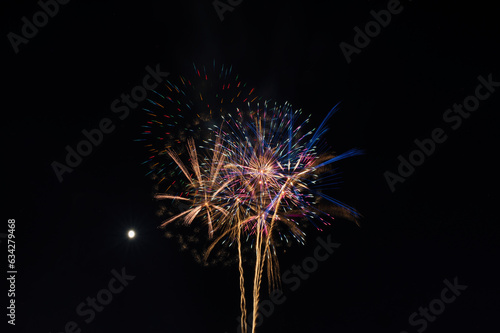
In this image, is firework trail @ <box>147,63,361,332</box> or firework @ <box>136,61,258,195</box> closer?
firework trail @ <box>147,63,361,332</box>

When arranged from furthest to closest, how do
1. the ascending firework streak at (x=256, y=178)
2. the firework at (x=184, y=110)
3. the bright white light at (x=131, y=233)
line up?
the bright white light at (x=131, y=233) < the firework at (x=184, y=110) < the ascending firework streak at (x=256, y=178)

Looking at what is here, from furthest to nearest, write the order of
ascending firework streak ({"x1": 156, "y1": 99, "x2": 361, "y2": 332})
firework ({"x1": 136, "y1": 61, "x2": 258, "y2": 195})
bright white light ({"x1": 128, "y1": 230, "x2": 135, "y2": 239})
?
bright white light ({"x1": 128, "y1": 230, "x2": 135, "y2": 239}), firework ({"x1": 136, "y1": 61, "x2": 258, "y2": 195}), ascending firework streak ({"x1": 156, "y1": 99, "x2": 361, "y2": 332})

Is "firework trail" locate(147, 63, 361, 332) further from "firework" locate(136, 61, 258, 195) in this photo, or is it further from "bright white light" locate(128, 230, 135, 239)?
"bright white light" locate(128, 230, 135, 239)

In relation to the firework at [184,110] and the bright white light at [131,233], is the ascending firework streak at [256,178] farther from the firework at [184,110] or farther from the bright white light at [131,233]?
the bright white light at [131,233]

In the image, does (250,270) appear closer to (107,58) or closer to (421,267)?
(421,267)

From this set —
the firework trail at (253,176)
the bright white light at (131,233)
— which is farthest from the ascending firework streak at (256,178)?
the bright white light at (131,233)

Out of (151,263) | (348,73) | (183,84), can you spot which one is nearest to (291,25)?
(348,73)

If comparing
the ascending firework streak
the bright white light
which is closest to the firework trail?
the ascending firework streak

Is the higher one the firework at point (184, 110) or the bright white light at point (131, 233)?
the firework at point (184, 110)
